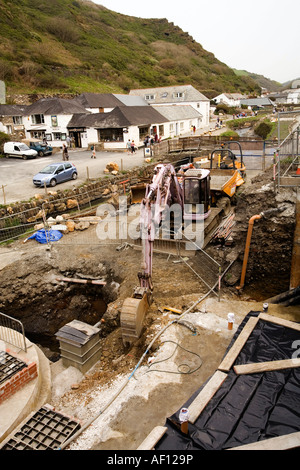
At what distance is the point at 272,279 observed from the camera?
438 inches

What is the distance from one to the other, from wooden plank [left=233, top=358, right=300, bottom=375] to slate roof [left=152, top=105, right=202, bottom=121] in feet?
131

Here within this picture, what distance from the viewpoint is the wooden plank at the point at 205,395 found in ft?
17.6

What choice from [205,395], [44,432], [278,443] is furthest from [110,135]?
[278,443]

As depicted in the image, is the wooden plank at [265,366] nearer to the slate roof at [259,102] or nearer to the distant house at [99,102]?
the distant house at [99,102]

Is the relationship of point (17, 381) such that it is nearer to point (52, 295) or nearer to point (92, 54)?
point (52, 295)

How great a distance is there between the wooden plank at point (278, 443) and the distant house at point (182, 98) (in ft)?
170

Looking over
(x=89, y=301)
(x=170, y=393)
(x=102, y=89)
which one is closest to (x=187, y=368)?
(x=170, y=393)

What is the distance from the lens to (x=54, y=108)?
3759 centimetres

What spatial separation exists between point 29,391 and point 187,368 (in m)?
3.51

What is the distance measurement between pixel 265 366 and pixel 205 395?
1332mm

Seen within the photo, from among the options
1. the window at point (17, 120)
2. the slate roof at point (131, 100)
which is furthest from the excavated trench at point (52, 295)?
the slate roof at point (131, 100)

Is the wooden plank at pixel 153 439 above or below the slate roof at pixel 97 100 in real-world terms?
below

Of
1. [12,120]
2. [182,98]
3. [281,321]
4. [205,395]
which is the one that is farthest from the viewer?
[182,98]
